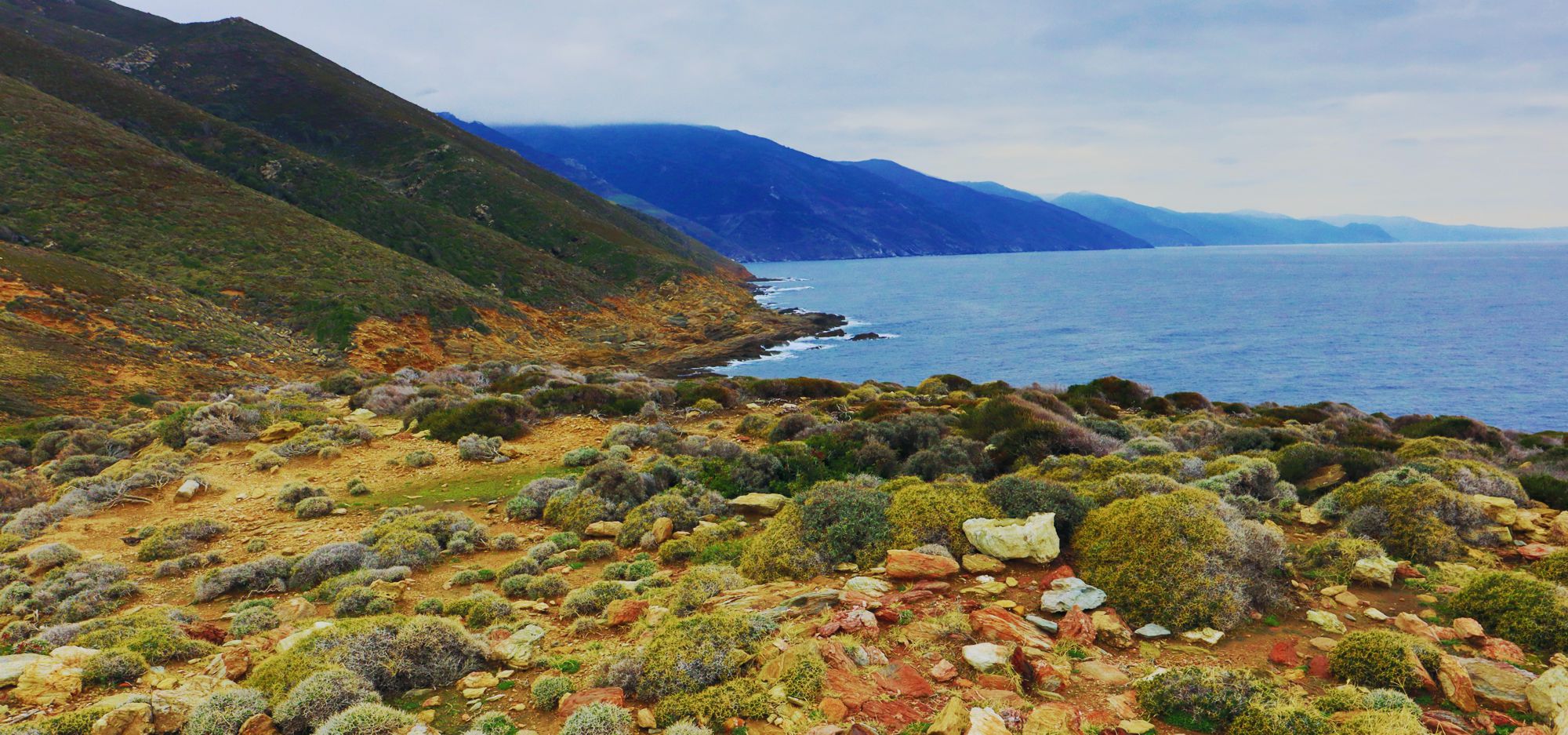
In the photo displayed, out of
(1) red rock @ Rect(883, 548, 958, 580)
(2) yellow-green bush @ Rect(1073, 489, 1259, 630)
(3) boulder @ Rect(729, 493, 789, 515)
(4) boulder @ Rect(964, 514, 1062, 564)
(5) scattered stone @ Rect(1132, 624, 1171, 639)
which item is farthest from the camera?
(3) boulder @ Rect(729, 493, 789, 515)

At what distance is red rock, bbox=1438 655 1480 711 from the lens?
211 inches

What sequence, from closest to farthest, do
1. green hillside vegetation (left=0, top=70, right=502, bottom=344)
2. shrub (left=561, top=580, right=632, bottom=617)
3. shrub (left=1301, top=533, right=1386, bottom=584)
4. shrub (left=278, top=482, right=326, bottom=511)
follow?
shrub (left=1301, top=533, right=1386, bottom=584) → shrub (left=561, top=580, right=632, bottom=617) → shrub (left=278, top=482, right=326, bottom=511) → green hillside vegetation (left=0, top=70, right=502, bottom=344)

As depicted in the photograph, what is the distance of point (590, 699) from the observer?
19.4 ft

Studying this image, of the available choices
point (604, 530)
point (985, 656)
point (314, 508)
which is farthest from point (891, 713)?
Answer: point (314, 508)

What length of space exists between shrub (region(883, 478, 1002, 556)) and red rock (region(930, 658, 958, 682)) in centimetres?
270

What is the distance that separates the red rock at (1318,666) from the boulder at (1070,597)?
1786mm

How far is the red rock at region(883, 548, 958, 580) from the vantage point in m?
8.23

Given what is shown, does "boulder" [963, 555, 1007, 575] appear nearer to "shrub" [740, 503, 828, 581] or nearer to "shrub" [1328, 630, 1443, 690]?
"shrub" [740, 503, 828, 581]

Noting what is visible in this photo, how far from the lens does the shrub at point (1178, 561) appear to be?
6945mm

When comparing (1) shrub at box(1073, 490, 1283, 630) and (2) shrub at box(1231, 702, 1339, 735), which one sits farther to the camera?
(1) shrub at box(1073, 490, 1283, 630)

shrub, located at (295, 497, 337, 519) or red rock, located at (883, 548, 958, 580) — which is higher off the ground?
red rock, located at (883, 548, 958, 580)

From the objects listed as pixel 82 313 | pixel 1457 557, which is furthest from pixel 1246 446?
pixel 82 313

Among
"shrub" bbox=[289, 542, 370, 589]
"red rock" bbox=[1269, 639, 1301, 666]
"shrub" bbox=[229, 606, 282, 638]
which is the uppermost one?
"red rock" bbox=[1269, 639, 1301, 666]

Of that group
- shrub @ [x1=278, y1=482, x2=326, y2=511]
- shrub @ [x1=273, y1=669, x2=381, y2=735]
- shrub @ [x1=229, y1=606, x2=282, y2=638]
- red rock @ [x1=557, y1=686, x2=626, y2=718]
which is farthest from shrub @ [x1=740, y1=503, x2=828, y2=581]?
shrub @ [x1=278, y1=482, x2=326, y2=511]
